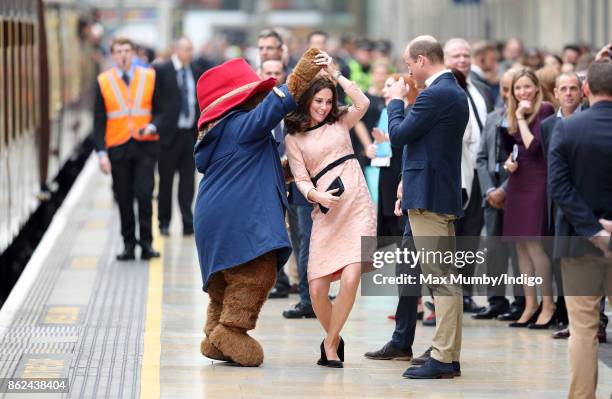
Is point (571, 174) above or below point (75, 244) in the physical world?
above

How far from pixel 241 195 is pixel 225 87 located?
0.67 m

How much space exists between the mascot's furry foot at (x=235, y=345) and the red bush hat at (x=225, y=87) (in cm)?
124

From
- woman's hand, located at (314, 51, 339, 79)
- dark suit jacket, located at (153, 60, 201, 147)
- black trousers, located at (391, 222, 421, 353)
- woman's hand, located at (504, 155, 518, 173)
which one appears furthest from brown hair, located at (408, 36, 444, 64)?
dark suit jacket, located at (153, 60, 201, 147)

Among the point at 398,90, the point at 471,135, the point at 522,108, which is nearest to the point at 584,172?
the point at 398,90

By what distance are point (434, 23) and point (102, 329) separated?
160 feet

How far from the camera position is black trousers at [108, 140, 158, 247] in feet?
46.5

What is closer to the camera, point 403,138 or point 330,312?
point 403,138

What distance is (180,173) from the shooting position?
55.6ft

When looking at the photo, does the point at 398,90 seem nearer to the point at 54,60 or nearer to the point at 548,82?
the point at 548,82

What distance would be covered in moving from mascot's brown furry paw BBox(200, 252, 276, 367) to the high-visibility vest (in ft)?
17.0

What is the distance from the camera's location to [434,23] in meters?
58.4

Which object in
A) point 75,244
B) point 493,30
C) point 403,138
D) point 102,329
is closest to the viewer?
point 403,138

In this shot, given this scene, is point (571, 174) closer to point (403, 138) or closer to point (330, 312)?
point (403, 138)

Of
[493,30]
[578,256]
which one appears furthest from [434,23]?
[578,256]
